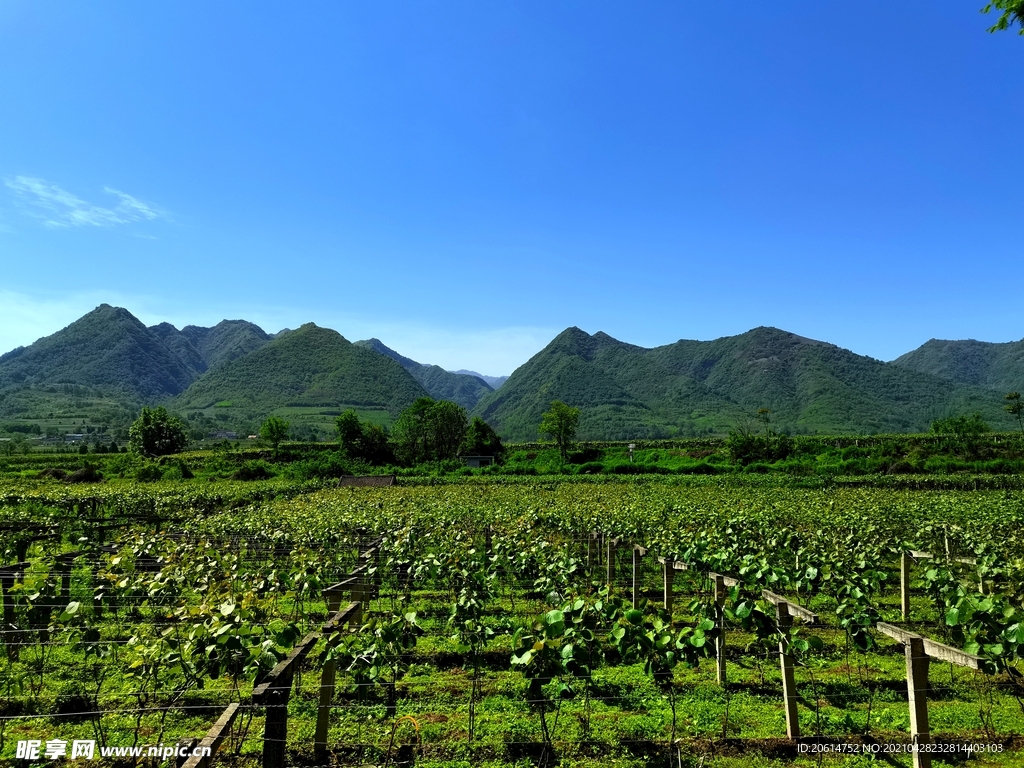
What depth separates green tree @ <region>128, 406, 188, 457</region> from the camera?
243 ft

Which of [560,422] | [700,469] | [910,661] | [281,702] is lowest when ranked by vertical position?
[700,469]

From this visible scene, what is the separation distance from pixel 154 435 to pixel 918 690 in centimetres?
8696

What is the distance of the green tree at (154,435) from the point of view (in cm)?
7406

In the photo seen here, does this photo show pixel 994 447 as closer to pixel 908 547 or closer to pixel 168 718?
pixel 908 547

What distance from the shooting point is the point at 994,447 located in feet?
198

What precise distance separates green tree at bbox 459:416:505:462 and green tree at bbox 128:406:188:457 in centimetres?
3997

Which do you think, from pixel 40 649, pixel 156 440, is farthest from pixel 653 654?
pixel 156 440

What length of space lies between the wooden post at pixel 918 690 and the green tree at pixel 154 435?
84.2 metres

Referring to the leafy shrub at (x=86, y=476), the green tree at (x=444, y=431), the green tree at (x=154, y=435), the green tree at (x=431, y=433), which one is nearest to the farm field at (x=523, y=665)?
the leafy shrub at (x=86, y=476)

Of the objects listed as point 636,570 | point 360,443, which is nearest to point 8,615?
point 636,570

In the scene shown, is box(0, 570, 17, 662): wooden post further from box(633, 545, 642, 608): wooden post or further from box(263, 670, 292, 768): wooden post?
box(633, 545, 642, 608): wooden post

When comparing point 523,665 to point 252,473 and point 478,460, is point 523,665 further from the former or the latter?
point 478,460

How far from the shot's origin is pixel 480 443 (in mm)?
82062

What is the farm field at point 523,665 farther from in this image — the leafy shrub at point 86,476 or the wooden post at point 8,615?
the leafy shrub at point 86,476
